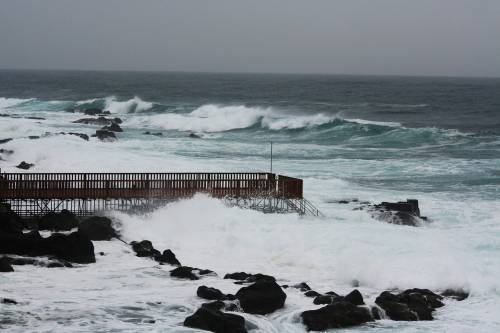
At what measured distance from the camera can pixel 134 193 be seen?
3059cm

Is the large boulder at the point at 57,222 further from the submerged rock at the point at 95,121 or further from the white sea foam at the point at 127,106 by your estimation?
the white sea foam at the point at 127,106

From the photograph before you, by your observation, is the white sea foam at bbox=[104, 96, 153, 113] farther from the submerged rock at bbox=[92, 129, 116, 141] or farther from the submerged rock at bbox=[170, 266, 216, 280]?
the submerged rock at bbox=[170, 266, 216, 280]

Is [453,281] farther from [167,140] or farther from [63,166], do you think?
[167,140]

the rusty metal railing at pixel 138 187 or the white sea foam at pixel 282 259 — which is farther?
the rusty metal railing at pixel 138 187

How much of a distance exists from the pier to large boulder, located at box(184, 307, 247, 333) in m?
13.5

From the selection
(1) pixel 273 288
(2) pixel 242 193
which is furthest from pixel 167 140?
(1) pixel 273 288

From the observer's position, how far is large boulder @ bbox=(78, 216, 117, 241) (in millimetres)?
25531

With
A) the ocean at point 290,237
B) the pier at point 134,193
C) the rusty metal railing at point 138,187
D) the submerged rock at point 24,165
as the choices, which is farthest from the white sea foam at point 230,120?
the pier at point 134,193

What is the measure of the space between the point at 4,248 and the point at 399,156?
3595 cm

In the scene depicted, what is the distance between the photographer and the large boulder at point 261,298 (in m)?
17.8

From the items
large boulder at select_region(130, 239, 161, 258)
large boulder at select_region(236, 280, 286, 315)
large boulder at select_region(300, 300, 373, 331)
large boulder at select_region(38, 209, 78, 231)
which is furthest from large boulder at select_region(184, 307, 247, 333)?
large boulder at select_region(38, 209, 78, 231)

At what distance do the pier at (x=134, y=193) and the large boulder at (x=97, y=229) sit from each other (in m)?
3.45

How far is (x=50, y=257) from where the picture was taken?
2212cm

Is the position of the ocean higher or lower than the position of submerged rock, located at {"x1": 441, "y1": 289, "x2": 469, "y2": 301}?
higher
